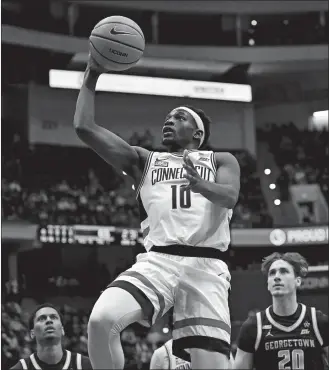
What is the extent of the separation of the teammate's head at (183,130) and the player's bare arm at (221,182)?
231 mm

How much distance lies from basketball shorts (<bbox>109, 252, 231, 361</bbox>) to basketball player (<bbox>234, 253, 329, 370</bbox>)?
2.09 meters

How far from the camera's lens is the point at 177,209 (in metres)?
5.15

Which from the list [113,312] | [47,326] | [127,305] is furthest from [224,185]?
[47,326]

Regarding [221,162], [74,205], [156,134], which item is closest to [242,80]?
[156,134]

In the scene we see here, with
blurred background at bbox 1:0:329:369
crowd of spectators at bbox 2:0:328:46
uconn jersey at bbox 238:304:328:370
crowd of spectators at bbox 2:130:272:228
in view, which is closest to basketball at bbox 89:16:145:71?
uconn jersey at bbox 238:304:328:370

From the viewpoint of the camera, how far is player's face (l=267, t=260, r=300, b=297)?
23.5 ft

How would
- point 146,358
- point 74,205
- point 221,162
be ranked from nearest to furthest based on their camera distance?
point 221,162, point 146,358, point 74,205

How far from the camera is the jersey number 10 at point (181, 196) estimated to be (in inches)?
203

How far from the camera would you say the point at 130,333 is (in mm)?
20750

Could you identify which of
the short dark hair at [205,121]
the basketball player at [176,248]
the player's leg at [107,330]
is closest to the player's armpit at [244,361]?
the basketball player at [176,248]

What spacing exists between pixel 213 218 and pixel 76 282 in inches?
714

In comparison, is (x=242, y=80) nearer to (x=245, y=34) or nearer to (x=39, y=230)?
(x=245, y=34)

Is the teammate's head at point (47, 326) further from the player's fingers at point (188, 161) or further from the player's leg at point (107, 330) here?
the player's fingers at point (188, 161)

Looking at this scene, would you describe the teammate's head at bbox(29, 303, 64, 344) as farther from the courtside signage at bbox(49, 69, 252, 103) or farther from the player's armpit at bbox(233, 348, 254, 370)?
the courtside signage at bbox(49, 69, 252, 103)
